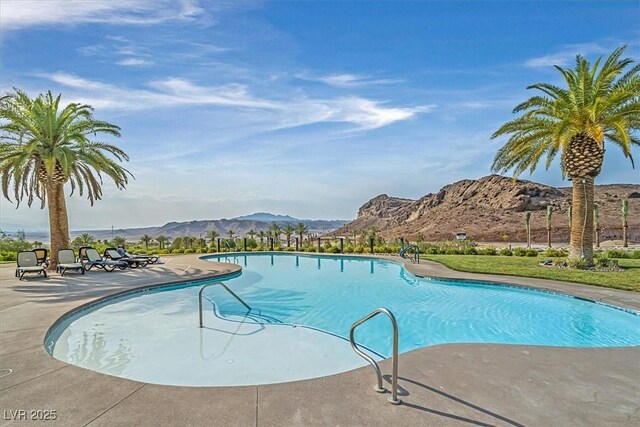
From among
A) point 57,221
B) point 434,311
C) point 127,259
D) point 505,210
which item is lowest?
Answer: point 434,311

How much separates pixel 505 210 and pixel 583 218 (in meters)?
61.9

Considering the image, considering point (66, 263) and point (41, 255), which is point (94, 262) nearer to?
point (66, 263)

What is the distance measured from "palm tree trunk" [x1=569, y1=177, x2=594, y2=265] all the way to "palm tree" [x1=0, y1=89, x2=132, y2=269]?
57.2 feet

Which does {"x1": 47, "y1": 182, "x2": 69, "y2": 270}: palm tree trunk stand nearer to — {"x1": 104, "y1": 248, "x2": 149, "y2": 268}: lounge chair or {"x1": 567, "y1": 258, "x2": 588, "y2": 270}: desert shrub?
{"x1": 104, "y1": 248, "x2": 149, "y2": 268}: lounge chair

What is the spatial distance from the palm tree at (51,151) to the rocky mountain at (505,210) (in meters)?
45.1

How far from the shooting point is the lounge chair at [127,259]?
14673mm

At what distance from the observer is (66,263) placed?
12.6 m

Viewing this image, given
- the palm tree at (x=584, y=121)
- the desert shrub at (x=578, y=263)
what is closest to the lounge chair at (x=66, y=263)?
the palm tree at (x=584, y=121)

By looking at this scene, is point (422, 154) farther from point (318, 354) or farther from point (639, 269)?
point (318, 354)

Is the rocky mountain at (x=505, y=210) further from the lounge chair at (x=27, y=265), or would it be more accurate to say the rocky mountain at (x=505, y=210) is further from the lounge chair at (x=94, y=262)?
the lounge chair at (x=27, y=265)

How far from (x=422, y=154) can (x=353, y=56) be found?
34.1ft

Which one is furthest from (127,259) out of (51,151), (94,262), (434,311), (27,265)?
(434,311)

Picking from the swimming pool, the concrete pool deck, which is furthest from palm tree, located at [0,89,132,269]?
the concrete pool deck

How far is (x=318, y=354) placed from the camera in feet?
18.9
